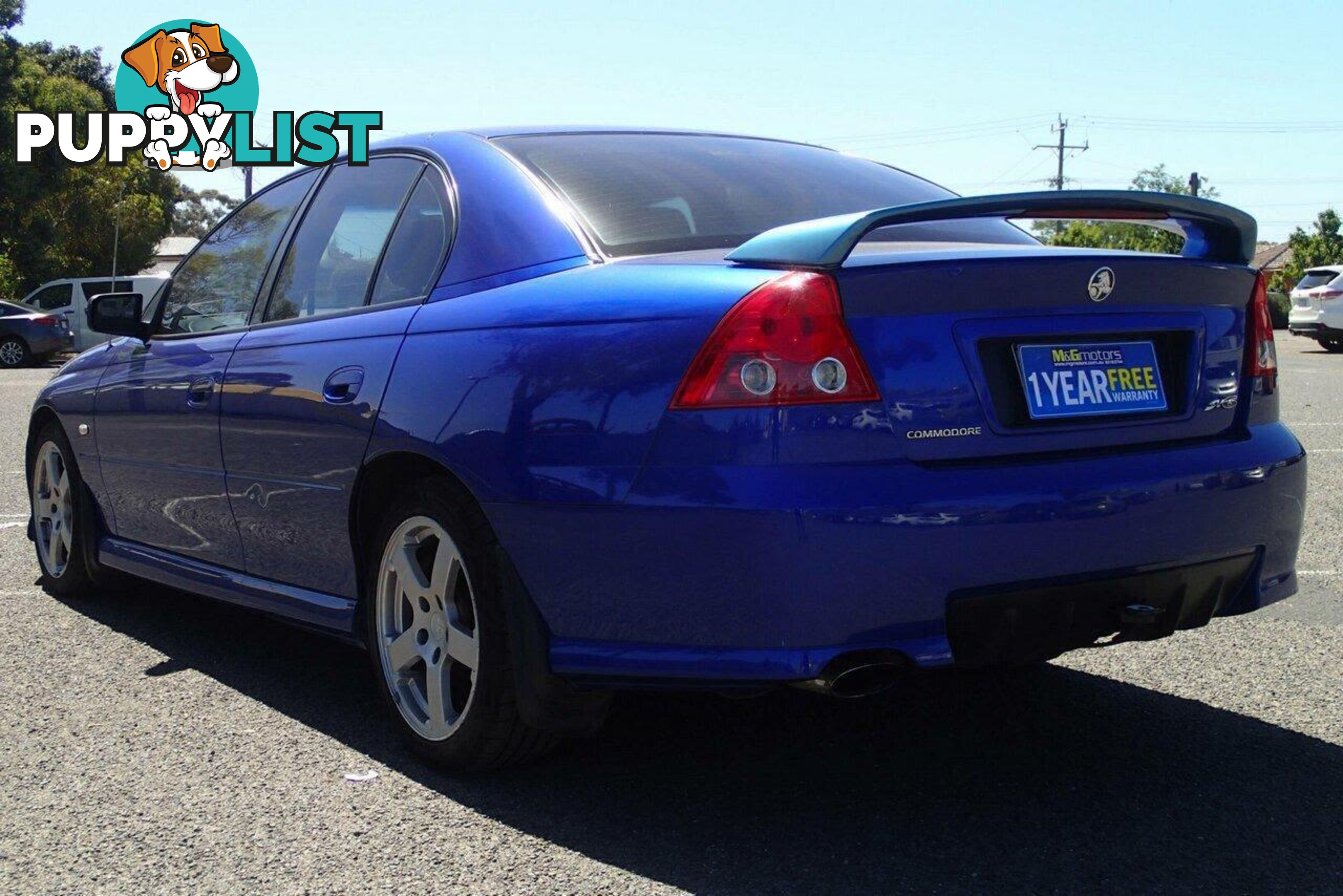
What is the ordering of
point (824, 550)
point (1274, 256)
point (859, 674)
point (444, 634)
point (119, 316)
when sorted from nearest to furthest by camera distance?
point (824, 550), point (859, 674), point (444, 634), point (119, 316), point (1274, 256)

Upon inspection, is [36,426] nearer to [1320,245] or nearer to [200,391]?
[200,391]

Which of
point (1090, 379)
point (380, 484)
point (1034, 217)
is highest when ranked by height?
point (1034, 217)

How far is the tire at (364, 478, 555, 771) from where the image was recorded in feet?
11.2

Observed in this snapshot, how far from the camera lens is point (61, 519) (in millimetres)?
6000

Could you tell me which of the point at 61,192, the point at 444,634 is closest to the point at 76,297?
the point at 61,192

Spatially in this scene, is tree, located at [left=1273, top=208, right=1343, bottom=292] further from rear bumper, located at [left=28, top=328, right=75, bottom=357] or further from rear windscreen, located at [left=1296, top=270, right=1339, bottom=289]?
rear bumper, located at [left=28, top=328, right=75, bottom=357]

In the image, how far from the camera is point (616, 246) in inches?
137

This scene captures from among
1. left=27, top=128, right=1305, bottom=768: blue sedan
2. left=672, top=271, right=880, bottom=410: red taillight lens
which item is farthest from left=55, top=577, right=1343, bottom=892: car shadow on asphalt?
left=672, top=271, right=880, bottom=410: red taillight lens

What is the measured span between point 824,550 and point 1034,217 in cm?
95

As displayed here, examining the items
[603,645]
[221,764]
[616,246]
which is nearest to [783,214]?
[616,246]

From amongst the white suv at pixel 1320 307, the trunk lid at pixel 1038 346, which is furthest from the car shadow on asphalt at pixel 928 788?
the white suv at pixel 1320 307

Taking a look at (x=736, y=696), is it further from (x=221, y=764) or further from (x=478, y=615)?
(x=221, y=764)

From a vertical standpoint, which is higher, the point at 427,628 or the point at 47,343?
the point at 427,628

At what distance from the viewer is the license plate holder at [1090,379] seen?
10.3 ft
